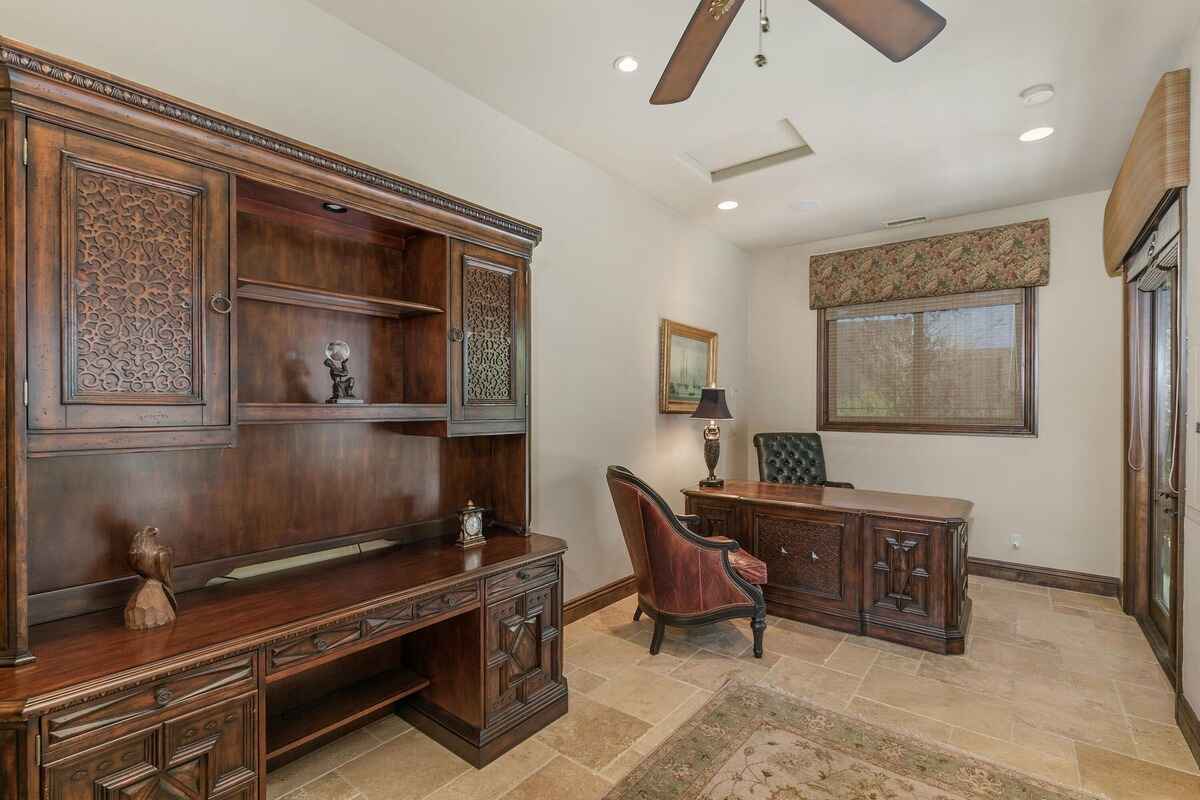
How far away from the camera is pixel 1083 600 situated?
4160 millimetres

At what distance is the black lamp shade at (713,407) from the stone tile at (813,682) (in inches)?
66.3

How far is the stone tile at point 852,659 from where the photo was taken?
3031 mm

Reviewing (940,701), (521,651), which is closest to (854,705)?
(940,701)

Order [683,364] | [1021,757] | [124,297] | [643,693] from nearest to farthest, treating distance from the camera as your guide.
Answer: [124,297] → [1021,757] → [643,693] → [683,364]

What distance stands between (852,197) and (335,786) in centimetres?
477

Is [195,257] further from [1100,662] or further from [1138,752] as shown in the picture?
[1100,662]

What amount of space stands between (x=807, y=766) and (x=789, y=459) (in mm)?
3085

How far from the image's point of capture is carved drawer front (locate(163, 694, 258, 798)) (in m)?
1.46

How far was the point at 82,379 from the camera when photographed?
1.45m

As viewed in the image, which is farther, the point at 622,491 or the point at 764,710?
the point at 622,491

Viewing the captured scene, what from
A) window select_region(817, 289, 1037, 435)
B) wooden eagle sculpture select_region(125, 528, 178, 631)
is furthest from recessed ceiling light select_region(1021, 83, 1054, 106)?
wooden eagle sculpture select_region(125, 528, 178, 631)

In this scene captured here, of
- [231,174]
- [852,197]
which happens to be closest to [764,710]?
[231,174]

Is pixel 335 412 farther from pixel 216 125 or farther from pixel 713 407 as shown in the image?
pixel 713 407

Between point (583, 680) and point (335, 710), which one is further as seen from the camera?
point (583, 680)
